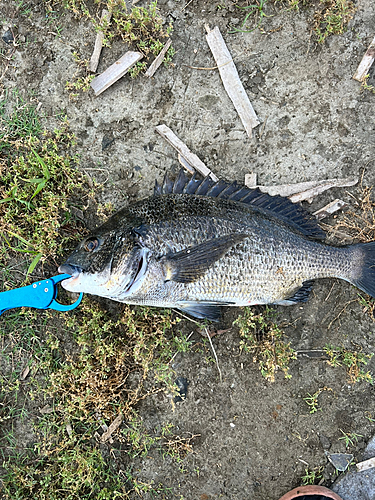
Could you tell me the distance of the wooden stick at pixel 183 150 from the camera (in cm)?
385

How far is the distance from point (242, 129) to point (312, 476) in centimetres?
382

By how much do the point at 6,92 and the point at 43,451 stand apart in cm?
394

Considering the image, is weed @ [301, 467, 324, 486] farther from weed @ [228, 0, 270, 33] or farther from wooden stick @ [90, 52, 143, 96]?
weed @ [228, 0, 270, 33]

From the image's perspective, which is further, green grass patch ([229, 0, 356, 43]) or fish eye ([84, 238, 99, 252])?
green grass patch ([229, 0, 356, 43])

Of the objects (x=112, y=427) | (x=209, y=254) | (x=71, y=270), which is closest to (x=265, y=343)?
(x=209, y=254)

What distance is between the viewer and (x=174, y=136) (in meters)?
3.89

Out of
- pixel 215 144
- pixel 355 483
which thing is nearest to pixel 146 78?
pixel 215 144

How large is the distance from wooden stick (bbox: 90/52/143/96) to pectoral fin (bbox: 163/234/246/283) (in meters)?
2.14

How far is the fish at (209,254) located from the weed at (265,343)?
0.33 m

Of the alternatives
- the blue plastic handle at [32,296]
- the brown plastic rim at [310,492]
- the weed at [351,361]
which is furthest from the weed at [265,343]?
the blue plastic handle at [32,296]

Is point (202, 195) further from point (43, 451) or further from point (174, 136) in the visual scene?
point (43, 451)

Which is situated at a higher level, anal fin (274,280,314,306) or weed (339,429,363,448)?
anal fin (274,280,314,306)

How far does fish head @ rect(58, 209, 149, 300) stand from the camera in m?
3.10

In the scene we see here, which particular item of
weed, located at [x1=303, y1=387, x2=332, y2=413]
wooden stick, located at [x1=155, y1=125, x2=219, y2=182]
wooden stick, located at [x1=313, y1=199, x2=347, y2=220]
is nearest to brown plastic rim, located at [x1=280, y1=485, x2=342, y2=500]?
weed, located at [x1=303, y1=387, x2=332, y2=413]
